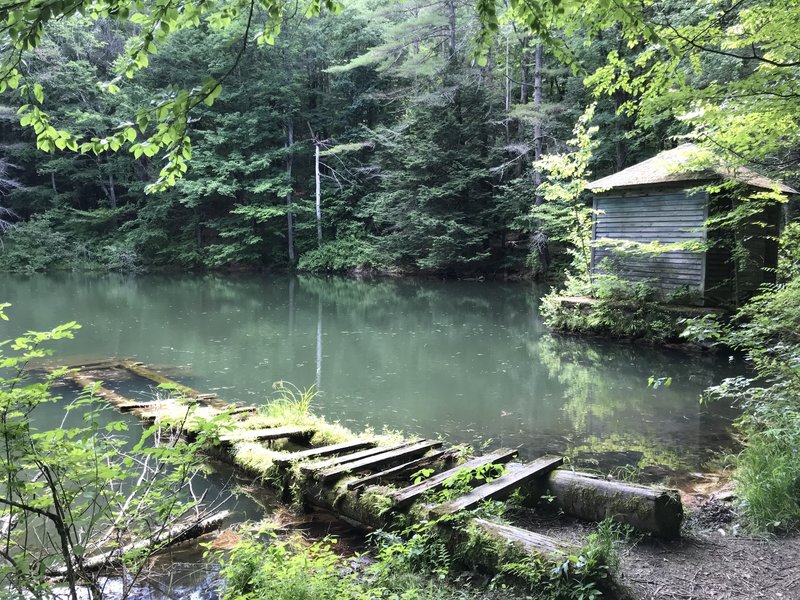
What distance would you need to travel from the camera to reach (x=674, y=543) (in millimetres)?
3494

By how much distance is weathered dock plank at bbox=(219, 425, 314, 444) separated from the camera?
5816 millimetres

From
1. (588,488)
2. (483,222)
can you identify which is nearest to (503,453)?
(588,488)

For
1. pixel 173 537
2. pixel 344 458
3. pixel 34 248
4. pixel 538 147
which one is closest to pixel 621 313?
pixel 344 458

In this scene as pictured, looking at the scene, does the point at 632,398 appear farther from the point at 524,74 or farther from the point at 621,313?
the point at 524,74

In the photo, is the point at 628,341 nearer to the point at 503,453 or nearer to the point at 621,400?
the point at 621,400

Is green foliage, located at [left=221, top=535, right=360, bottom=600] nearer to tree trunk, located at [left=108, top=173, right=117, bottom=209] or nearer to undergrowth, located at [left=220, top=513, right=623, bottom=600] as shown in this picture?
undergrowth, located at [left=220, top=513, right=623, bottom=600]

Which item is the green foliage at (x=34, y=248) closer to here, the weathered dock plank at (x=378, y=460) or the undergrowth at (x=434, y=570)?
the weathered dock plank at (x=378, y=460)

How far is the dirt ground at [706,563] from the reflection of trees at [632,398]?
272cm

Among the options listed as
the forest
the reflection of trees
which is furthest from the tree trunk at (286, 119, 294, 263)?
the reflection of trees

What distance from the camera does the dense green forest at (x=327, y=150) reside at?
24672 mm

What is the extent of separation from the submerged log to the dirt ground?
84 mm

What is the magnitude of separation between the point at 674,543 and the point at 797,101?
3.86 metres

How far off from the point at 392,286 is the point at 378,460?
1913 centimetres

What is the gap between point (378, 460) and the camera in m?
5.02
